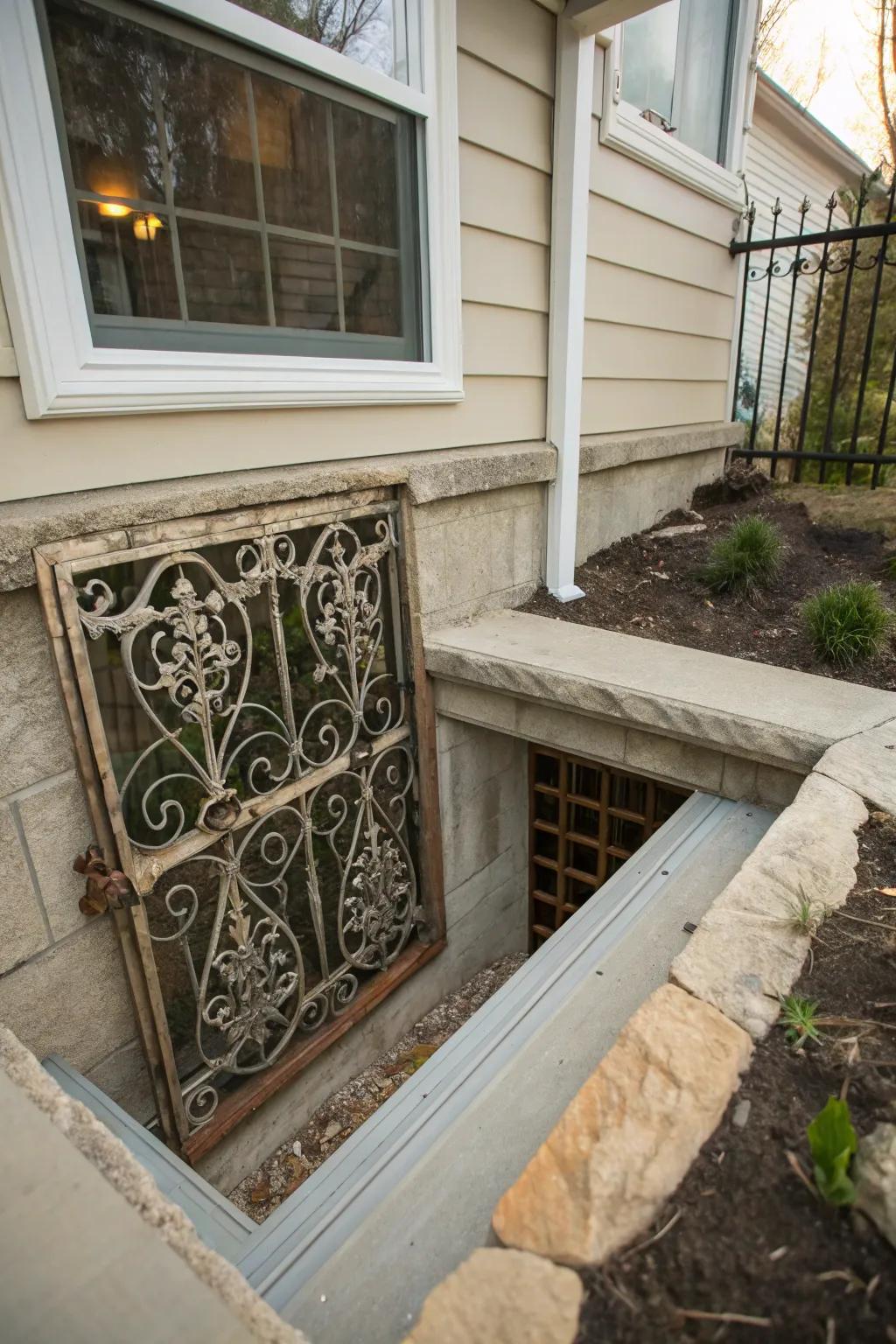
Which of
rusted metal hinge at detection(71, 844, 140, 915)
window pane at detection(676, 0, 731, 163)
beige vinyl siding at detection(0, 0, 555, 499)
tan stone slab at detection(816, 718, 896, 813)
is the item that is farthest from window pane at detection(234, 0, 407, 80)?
window pane at detection(676, 0, 731, 163)

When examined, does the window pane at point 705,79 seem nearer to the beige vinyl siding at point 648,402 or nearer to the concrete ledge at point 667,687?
the beige vinyl siding at point 648,402

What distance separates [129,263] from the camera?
1.79 meters

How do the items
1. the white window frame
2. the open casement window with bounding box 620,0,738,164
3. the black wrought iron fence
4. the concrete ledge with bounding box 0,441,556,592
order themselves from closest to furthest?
the concrete ledge with bounding box 0,441,556,592 < the white window frame < the open casement window with bounding box 620,0,738,164 < the black wrought iron fence

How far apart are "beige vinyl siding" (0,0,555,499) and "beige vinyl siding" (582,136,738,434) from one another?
0.55 m

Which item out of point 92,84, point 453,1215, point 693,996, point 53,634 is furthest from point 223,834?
point 92,84

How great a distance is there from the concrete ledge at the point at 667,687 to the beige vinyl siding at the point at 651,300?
4.28 feet

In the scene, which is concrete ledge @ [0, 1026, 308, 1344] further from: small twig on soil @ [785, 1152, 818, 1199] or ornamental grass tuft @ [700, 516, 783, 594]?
ornamental grass tuft @ [700, 516, 783, 594]

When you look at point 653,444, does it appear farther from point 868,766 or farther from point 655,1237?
point 655,1237

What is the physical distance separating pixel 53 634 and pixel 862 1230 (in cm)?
178

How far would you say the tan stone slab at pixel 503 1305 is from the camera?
0.81 m

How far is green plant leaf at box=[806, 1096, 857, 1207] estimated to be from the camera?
896 millimetres

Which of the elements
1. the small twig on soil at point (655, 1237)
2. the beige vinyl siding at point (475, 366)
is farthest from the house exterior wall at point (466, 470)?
the small twig on soil at point (655, 1237)

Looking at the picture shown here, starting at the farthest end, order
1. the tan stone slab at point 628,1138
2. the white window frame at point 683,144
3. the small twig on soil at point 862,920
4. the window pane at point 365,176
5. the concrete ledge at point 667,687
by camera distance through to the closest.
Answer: the white window frame at point 683,144, the window pane at point 365,176, the concrete ledge at point 667,687, the small twig on soil at point 862,920, the tan stone slab at point 628,1138

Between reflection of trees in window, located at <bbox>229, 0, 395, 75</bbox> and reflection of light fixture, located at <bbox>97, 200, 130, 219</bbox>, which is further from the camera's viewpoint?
reflection of trees in window, located at <bbox>229, 0, 395, 75</bbox>
